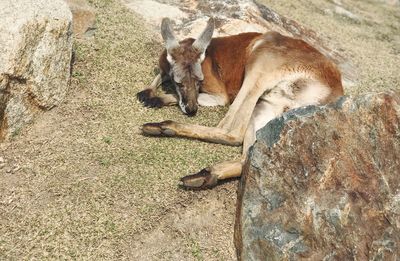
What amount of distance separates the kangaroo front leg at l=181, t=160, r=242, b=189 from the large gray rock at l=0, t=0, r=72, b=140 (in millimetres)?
1984

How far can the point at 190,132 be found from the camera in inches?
213

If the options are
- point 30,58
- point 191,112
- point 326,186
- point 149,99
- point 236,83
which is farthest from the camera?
point 236,83

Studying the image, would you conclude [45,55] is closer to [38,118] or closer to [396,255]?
[38,118]

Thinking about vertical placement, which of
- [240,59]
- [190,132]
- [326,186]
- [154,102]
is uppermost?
[326,186]

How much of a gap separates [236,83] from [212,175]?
5.92 feet

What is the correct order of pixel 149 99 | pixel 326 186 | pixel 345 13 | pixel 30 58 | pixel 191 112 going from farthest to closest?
pixel 345 13 → pixel 149 99 → pixel 191 112 → pixel 30 58 → pixel 326 186

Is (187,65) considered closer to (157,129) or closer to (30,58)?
(157,129)

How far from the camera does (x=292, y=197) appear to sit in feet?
13.7

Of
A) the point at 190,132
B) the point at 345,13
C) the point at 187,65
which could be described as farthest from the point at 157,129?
the point at 345,13

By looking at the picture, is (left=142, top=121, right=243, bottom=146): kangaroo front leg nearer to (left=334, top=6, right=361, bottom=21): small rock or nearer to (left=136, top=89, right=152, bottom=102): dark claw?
(left=136, top=89, right=152, bottom=102): dark claw

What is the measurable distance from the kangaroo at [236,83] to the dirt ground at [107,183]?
16 centimetres

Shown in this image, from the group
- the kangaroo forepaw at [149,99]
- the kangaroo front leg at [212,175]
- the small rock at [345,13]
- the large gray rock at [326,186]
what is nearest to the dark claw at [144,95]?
the kangaroo forepaw at [149,99]

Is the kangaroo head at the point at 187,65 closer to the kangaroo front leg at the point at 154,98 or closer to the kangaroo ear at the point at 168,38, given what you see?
the kangaroo ear at the point at 168,38

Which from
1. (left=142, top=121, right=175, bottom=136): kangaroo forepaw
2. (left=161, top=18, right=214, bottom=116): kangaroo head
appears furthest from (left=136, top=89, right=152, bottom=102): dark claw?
(left=142, top=121, right=175, bottom=136): kangaroo forepaw
